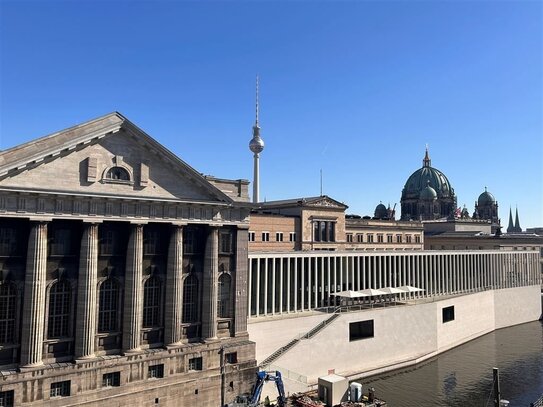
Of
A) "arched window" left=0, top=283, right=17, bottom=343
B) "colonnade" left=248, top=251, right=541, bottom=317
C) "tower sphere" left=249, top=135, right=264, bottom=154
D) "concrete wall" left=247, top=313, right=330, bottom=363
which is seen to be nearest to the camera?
"arched window" left=0, top=283, right=17, bottom=343

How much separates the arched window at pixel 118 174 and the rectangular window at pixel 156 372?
669 inches

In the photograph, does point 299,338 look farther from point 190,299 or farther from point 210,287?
point 190,299

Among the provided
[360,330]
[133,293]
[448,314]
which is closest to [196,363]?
[133,293]

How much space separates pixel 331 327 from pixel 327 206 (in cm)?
2976

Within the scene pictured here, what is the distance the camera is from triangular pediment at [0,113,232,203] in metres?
35.1

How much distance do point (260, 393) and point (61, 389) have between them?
1781 centimetres

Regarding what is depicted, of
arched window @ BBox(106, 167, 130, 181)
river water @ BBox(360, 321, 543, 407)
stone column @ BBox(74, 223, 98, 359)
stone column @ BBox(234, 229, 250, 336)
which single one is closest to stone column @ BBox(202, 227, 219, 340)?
stone column @ BBox(234, 229, 250, 336)

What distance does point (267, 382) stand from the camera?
45375 millimetres

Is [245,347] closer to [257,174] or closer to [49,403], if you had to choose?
[49,403]

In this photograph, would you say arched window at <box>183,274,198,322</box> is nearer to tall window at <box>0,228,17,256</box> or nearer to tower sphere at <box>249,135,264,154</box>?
tall window at <box>0,228,17,256</box>

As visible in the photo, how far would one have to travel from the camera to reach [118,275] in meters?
39.5

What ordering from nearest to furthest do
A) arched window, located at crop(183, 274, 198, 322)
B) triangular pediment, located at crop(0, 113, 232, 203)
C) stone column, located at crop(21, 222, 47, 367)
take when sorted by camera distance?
stone column, located at crop(21, 222, 47, 367)
triangular pediment, located at crop(0, 113, 232, 203)
arched window, located at crop(183, 274, 198, 322)

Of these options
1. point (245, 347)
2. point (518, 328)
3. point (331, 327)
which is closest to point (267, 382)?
point (245, 347)

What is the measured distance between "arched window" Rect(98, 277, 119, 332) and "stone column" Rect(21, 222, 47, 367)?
470 cm
